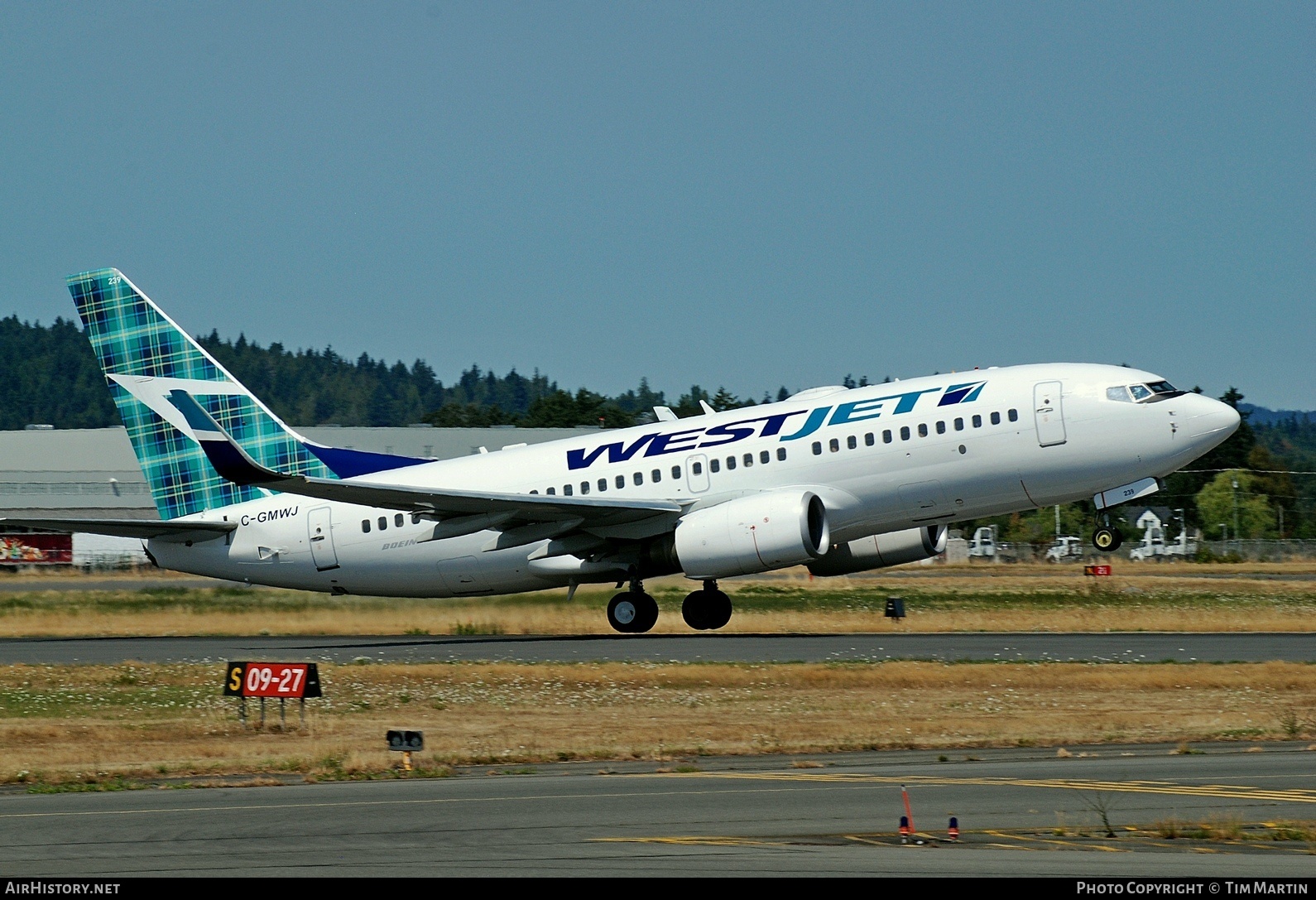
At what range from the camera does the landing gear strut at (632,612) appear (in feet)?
108

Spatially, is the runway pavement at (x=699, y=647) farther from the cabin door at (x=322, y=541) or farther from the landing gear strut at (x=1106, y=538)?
the landing gear strut at (x=1106, y=538)

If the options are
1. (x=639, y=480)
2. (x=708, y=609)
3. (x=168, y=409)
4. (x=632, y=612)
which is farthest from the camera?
(x=168, y=409)

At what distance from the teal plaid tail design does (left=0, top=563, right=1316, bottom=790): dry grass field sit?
13.6 ft

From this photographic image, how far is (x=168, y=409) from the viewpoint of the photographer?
34.9 m

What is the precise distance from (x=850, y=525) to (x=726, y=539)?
9.06 ft

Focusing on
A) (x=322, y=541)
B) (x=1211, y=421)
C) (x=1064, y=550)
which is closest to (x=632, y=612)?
(x=322, y=541)

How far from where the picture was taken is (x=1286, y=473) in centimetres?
13412

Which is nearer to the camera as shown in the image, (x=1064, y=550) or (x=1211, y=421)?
(x=1211, y=421)

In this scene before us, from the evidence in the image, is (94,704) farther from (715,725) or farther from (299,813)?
(299,813)

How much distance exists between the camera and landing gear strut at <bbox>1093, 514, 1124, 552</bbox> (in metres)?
29.3

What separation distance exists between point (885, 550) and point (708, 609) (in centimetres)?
410

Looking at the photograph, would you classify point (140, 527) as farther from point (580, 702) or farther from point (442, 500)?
point (580, 702)

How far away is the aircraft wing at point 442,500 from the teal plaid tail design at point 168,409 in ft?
14.1
